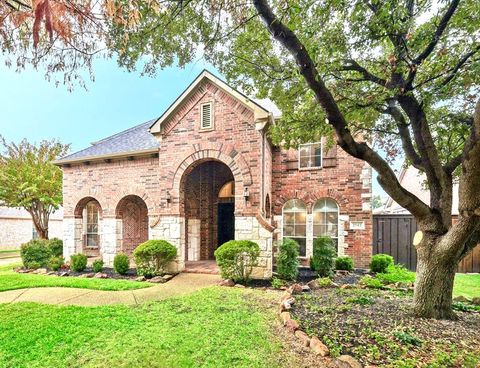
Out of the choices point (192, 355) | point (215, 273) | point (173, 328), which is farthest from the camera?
point (215, 273)

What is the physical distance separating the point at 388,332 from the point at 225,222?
7.98 m

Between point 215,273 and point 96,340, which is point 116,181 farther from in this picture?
point 96,340

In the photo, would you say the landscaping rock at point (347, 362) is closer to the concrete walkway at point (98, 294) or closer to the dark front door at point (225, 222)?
the concrete walkway at point (98, 294)

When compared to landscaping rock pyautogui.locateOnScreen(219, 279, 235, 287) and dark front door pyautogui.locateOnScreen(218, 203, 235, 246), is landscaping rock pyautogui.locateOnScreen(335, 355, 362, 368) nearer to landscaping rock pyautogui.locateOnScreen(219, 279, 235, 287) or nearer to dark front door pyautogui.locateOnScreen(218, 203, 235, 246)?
landscaping rock pyautogui.locateOnScreen(219, 279, 235, 287)

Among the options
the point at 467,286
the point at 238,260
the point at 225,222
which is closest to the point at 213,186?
the point at 225,222

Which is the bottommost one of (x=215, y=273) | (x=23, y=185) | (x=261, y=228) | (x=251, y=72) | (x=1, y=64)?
(x=215, y=273)

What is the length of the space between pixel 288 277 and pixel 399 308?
10.5 feet

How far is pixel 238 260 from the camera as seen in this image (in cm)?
739

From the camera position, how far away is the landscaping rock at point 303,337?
357 centimetres

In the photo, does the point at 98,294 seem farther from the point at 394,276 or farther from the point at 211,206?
the point at 394,276

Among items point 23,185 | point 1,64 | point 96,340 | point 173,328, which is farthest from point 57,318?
point 23,185

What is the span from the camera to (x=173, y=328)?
4.23m

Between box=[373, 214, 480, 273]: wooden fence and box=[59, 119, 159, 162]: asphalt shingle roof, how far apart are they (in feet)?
30.8

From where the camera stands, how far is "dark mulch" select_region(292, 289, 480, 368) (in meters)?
3.11
